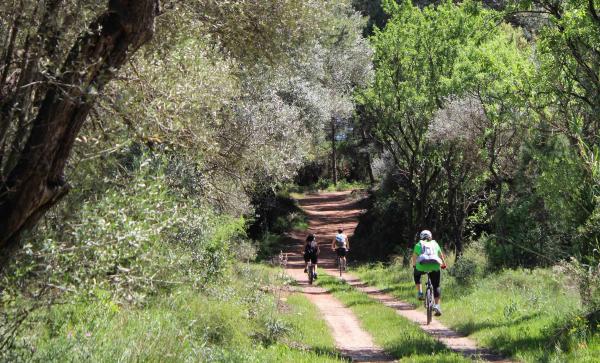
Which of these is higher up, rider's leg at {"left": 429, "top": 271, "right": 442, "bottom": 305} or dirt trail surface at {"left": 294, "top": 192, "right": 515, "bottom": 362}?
rider's leg at {"left": 429, "top": 271, "right": 442, "bottom": 305}

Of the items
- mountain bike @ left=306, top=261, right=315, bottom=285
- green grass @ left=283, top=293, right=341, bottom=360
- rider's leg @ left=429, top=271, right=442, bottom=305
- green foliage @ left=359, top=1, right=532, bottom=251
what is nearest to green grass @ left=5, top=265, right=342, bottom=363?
green grass @ left=283, top=293, right=341, bottom=360

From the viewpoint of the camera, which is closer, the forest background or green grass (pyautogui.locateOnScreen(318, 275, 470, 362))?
the forest background

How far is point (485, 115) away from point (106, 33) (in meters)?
17.8

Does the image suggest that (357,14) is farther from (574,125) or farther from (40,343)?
(40,343)

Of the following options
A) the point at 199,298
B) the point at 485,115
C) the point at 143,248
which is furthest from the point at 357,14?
the point at 143,248

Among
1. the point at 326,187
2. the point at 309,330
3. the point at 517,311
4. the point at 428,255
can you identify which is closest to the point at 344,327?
the point at 309,330

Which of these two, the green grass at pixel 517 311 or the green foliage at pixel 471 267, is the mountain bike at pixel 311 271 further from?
the green foliage at pixel 471 267

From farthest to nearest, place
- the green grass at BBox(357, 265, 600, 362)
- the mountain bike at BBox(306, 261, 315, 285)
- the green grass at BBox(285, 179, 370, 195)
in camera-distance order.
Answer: the green grass at BBox(285, 179, 370, 195) → the mountain bike at BBox(306, 261, 315, 285) → the green grass at BBox(357, 265, 600, 362)

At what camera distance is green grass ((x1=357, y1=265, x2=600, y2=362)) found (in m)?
10.5

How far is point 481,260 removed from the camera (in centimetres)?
2138

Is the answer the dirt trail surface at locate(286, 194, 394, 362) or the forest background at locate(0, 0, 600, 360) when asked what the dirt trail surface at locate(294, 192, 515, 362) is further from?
the forest background at locate(0, 0, 600, 360)

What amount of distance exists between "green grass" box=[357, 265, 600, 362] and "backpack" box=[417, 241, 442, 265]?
1448 millimetres

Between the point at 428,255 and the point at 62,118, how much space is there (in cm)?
1018

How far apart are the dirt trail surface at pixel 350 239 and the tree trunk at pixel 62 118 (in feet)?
24.9
